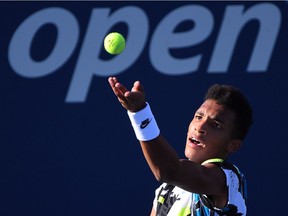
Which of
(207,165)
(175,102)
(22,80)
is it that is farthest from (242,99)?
(22,80)

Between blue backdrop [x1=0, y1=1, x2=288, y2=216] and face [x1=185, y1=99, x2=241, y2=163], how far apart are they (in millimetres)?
2288

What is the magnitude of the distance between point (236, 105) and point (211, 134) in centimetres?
19

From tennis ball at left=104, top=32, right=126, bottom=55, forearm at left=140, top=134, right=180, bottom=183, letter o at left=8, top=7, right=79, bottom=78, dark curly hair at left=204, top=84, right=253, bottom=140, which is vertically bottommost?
forearm at left=140, top=134, right=180, bottom=183

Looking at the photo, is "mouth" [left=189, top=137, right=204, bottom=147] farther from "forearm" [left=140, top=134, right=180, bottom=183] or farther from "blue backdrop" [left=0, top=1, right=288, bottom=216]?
"blue backdrop" [left=0, top=1, right=288, bottom=216]

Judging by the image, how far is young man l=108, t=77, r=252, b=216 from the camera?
115 inches

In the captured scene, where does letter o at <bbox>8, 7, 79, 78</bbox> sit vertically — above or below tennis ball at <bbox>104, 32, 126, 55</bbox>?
above

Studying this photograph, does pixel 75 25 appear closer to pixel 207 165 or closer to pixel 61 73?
pixel 61 73

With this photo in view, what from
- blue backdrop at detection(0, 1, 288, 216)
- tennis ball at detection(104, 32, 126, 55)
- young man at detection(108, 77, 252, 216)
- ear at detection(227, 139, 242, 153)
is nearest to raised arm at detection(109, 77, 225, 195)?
young man at detection(108, 77, 252, 216)

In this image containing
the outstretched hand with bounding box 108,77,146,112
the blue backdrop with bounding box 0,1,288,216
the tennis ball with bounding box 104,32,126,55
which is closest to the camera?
the outstretched hand with bounding box 108,77,146,112

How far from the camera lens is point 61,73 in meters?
5.82

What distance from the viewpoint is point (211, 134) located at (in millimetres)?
3402

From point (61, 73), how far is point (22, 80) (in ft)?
0.98

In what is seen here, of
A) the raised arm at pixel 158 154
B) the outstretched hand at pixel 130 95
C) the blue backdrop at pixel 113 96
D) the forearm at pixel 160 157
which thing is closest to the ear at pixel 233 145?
the raised arm at pixel 158 154

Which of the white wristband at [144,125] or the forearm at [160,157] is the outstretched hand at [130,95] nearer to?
the white wristband at [144,125]
